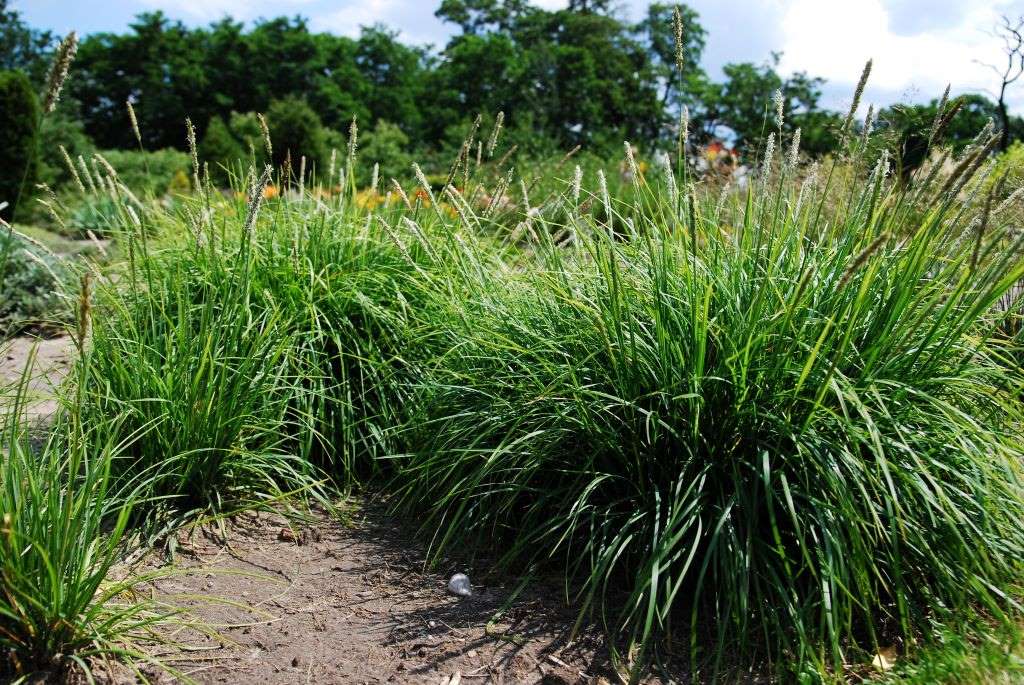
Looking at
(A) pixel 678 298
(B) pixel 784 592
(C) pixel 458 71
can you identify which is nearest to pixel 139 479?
(A) pixel 678 298

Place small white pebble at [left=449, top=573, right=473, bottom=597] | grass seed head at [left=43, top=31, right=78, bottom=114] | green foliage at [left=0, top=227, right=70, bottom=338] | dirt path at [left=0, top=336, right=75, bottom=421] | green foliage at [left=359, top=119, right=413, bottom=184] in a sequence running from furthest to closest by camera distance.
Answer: green foliage at [left=359, top=119, right=413, bottom=184] < green foliage at [left=0, top=227, right=70, bottom=338] < dirt path at [left=0, top=336, right=75, bottom=421] < small white pebble at [left=449, top=573, right=473, bottom=597] < grass seed head at [left=43, top=31, right=78, bottom=114]

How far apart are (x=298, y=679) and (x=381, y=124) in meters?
19.2

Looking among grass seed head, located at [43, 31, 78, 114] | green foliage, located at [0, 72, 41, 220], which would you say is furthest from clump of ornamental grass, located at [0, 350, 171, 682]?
green foliage, located at [0, 72, 41, 220]

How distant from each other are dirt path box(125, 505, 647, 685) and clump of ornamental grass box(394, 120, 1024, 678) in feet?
0.66

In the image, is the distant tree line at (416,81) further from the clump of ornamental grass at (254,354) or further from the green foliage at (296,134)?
the clump of ornamental grass at (254,354)

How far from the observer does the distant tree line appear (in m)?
21.5

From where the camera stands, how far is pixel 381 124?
20328 millimetres

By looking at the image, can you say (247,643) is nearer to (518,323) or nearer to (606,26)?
(518,323)

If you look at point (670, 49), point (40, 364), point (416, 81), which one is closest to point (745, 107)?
point (670, 49)

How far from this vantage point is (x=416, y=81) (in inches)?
1190

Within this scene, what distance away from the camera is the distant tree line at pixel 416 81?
70.4 feet

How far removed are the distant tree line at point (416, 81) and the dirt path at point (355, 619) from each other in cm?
1437

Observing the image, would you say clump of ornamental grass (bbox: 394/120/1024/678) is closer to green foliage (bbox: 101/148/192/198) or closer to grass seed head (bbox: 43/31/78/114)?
grass seed head (bbox: 43/31/78/114)

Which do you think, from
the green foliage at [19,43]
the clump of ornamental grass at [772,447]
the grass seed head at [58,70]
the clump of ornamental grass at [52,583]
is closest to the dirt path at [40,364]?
the clump of ornamental grass at [52,583]
